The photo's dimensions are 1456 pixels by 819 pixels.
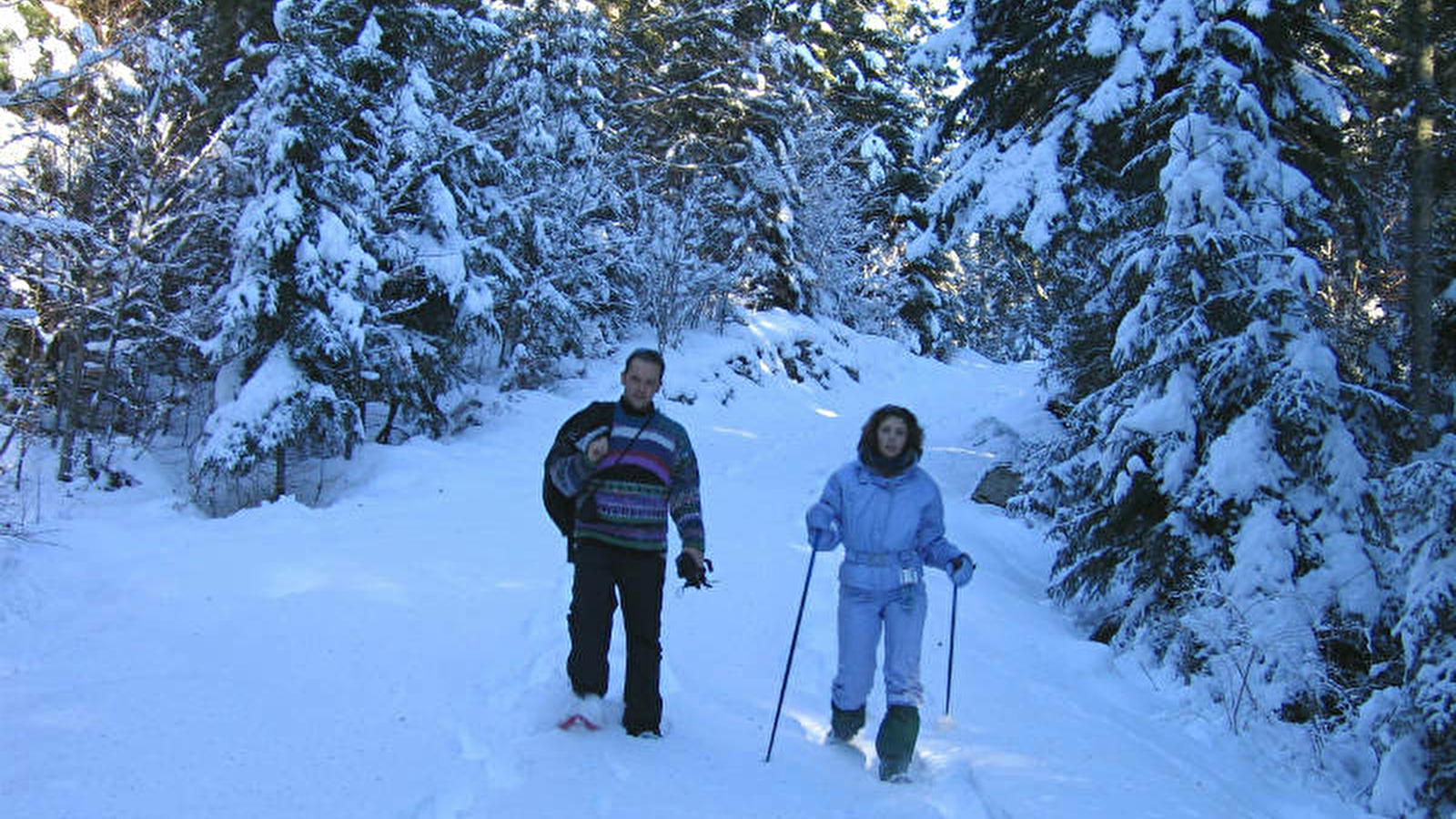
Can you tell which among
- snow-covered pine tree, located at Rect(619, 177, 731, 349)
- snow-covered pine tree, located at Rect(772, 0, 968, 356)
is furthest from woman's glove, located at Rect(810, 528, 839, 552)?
snow-covered pine tree, located at Rect(772, 0, 968, 356)

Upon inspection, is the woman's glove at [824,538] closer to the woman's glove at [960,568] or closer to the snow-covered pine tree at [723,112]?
the woman's glove at [960,568]

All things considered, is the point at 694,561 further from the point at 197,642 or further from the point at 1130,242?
the point at 1130,242

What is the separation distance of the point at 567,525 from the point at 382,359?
8073 mm

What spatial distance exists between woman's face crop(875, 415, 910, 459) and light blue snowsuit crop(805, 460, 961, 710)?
0.13m

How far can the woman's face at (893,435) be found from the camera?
4.20 metres

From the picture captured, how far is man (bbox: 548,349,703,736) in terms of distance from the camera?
4016 mm

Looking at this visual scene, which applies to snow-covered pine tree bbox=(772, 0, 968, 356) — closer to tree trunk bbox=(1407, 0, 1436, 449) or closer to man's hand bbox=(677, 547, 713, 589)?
tree trunk bbox=(1407, 0, 1436, 449)

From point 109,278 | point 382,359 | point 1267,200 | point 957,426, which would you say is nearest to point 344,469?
point 382,359

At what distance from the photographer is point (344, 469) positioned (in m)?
11.3

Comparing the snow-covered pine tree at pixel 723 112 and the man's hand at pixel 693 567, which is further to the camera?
the snow-covered pine tree at pixel 723 112

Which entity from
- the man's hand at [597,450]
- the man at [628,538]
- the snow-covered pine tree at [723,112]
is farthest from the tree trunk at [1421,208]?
the snow-covered pine tree at [723,112]

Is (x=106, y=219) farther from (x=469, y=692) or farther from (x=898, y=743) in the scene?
(x=898, y=743)

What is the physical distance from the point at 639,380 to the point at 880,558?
4.58 feet

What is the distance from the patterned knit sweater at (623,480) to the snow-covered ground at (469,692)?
0.93 metres
